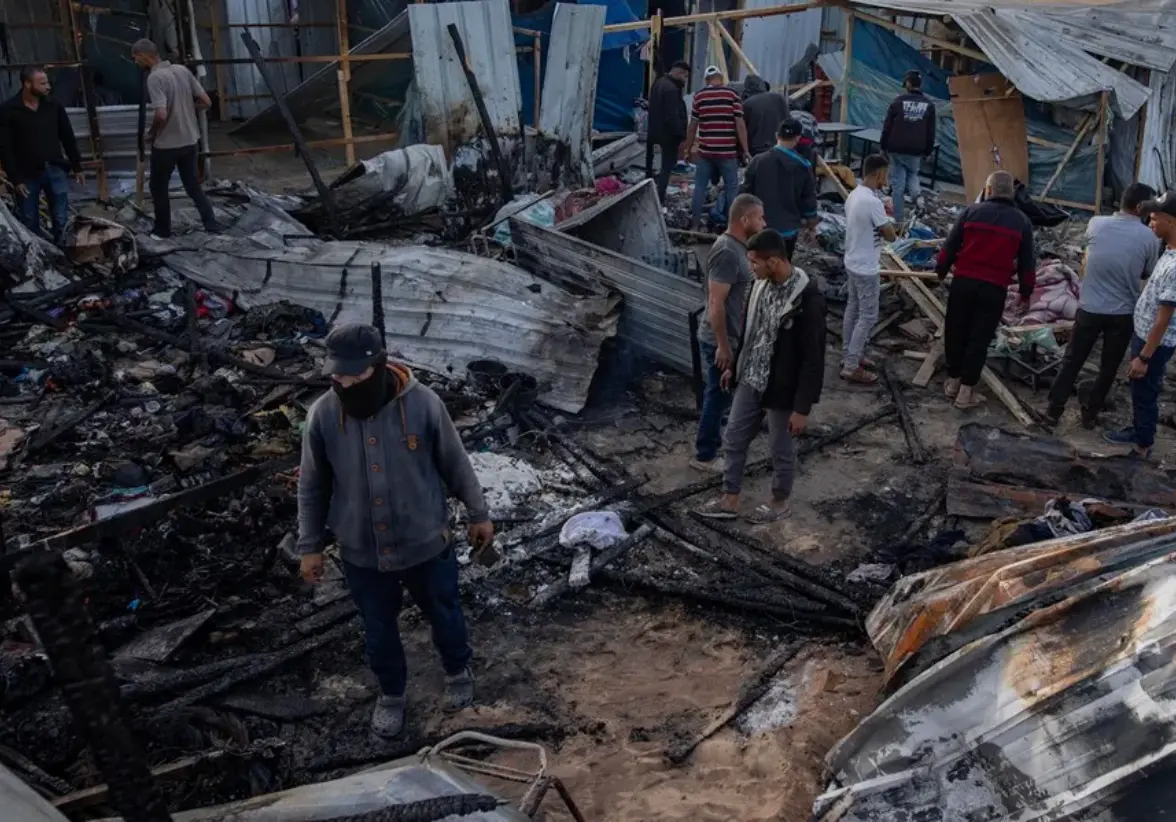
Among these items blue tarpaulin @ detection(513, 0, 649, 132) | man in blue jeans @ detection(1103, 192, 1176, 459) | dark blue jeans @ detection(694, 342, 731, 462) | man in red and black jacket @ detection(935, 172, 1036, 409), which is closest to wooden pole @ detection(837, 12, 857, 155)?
blue tarpaulin @ detection(513, 0, 649, 132)

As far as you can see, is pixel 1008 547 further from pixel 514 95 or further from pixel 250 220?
pixel 514 95

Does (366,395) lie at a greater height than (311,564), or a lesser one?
greater

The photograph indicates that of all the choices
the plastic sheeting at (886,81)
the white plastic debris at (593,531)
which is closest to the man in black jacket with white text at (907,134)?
the plastic sheeting at (886,81)

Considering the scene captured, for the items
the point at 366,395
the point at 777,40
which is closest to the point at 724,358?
the point at 366,395

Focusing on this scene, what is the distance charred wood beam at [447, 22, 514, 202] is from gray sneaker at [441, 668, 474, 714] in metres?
8.20

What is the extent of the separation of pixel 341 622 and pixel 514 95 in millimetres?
9169

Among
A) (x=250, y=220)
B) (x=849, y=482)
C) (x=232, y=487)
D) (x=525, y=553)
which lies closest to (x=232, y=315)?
(x=250, y=220)

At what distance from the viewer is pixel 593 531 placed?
19.4ft

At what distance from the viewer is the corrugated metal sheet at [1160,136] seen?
1401 centimetres

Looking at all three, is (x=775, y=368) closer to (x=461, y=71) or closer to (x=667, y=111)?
(x=667, y=111)

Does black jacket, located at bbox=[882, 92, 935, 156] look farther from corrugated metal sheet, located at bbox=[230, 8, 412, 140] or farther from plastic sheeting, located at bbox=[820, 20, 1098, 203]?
corrugated metal sheet, located at bbox=[230, 8, 412, 140]

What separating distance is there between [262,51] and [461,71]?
5.71m

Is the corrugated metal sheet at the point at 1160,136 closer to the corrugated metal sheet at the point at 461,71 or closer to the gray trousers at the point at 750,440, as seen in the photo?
the corrugated metal sheet at the point at 461,71

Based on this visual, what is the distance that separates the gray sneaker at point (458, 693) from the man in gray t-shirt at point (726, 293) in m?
2.74
